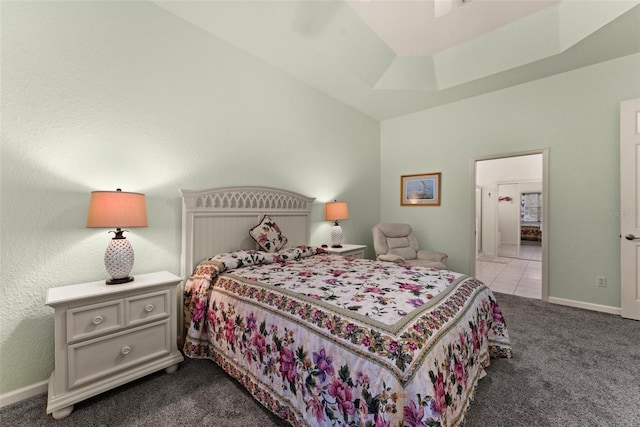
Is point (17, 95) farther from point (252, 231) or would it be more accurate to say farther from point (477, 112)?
point (477, 112)

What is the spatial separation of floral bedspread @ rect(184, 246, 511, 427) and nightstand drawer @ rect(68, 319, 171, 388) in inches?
10.3

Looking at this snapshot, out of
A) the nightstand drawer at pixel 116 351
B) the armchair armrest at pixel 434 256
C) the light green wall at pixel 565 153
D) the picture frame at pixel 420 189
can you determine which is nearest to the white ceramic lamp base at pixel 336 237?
the armchair armrest at pixel 434 256

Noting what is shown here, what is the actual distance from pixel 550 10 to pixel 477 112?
1.42 metres

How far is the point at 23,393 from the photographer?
1675 mm

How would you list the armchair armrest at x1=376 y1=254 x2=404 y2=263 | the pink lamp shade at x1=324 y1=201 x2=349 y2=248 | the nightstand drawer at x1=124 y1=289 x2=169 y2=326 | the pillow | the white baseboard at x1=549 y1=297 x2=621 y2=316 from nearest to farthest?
the nightstand drawer at x1=124 y1=289 x2=169 y2=326 → the pillow → the white baseboard at x1=549 y1=297 x2=621 y2=316 → the armchair armrest at x1=376 y1=254 x2=404 y2=263 → the pink lamp shade at x1=324 y1=201 x2=349 y2=248

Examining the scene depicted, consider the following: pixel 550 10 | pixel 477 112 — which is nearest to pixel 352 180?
pixel 477 112

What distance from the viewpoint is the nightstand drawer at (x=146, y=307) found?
1.74 metres

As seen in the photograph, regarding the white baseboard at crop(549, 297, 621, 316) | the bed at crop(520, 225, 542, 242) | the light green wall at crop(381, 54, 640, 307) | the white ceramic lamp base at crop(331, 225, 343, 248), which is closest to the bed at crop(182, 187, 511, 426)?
the white ceramic lamp base at crop(331, 225, 343, 248)

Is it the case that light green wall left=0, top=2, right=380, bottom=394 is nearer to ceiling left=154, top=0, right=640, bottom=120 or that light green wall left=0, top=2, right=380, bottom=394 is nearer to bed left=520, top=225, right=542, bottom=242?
ceiling left=154, top=0, right=640, bottom=120

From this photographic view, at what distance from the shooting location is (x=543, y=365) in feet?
6.57

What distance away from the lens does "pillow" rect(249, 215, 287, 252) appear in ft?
9.09

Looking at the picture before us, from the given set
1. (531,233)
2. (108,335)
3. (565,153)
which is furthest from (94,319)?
(531,233)

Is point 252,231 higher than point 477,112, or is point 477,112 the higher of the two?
point 477,112

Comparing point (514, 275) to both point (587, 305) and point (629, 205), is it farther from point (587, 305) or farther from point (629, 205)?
point (629, 205)
